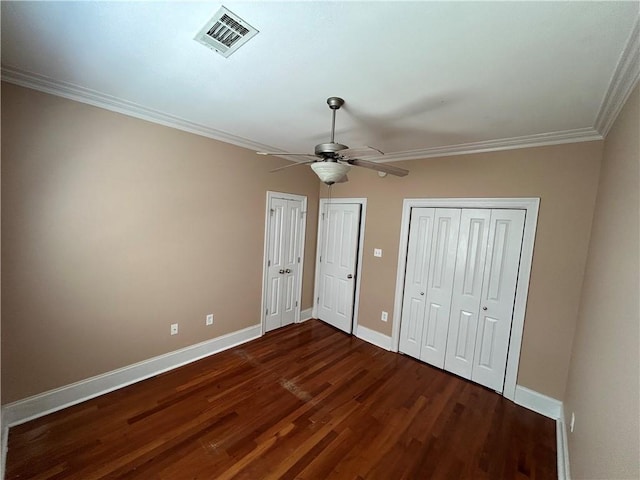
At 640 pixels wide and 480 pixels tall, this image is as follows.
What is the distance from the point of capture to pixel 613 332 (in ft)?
4.20

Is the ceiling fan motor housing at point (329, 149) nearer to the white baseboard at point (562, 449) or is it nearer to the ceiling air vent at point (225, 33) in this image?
the ceiling air vent at point (225, 33)

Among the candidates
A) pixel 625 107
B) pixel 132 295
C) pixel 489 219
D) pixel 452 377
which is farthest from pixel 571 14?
pixel 132 295

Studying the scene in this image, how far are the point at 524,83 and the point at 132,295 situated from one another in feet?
11.5

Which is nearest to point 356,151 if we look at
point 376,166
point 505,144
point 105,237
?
point 376,166

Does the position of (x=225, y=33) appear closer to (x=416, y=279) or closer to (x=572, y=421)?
(x=416, y=279)

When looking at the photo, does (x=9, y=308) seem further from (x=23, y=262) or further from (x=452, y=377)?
(x=452, y=377)

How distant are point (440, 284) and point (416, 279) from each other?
289mm

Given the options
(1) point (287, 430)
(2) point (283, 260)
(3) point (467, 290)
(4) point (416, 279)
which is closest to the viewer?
(1) point (287, 430)

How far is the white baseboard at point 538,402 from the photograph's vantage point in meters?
2.38

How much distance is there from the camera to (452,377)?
9.61 feet

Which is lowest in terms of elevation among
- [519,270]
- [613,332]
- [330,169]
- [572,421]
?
[572,421]

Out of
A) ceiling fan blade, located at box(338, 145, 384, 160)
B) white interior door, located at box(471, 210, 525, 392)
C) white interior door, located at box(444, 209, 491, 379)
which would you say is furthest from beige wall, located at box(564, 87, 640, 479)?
ceiling fan blade, located at box(338, 145, 384, 160)

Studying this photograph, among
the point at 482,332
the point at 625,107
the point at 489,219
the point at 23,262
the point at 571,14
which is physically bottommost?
the point at 482,332

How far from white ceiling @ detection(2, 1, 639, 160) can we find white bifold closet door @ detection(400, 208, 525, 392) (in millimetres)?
923
